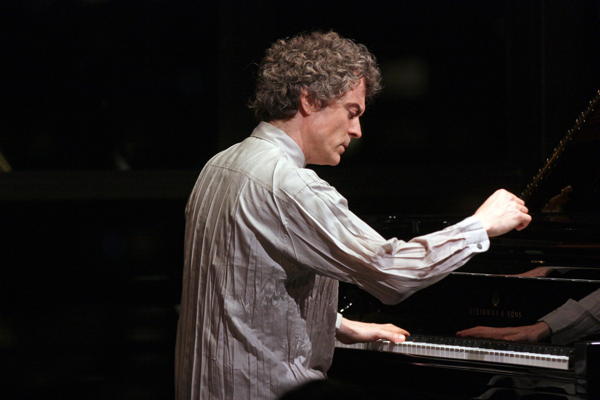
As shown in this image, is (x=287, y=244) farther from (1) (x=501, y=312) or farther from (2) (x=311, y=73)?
(1) (x=501, y=312)

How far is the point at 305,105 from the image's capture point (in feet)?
6.92

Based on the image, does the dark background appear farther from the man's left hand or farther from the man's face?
the man's face

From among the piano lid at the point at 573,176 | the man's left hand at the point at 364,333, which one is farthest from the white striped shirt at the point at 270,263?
the piano lid at the point at 573,176

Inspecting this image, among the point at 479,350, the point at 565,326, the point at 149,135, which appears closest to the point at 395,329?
the point at 479,350

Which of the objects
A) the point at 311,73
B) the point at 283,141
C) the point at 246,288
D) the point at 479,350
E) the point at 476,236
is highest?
the point at 311,73

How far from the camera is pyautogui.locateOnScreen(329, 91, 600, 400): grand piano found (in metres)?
2.36

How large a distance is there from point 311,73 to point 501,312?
1.01 metres

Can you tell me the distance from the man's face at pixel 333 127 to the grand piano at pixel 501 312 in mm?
650

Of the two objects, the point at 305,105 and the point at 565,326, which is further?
the point at 565,326

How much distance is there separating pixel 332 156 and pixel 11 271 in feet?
6.87

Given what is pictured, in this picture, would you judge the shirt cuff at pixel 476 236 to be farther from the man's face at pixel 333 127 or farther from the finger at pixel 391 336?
the finger at pixel 391 336

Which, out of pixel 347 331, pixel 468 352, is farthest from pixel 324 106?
pixel 468 352

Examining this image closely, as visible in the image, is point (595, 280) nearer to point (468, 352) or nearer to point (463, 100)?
point (468, 352)

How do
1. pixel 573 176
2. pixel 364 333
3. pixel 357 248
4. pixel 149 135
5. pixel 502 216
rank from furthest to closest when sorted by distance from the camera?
pixel 149 135 → pixel 573 176 → pixel 364 333 → pixel 502 216 → pixel 357 248
